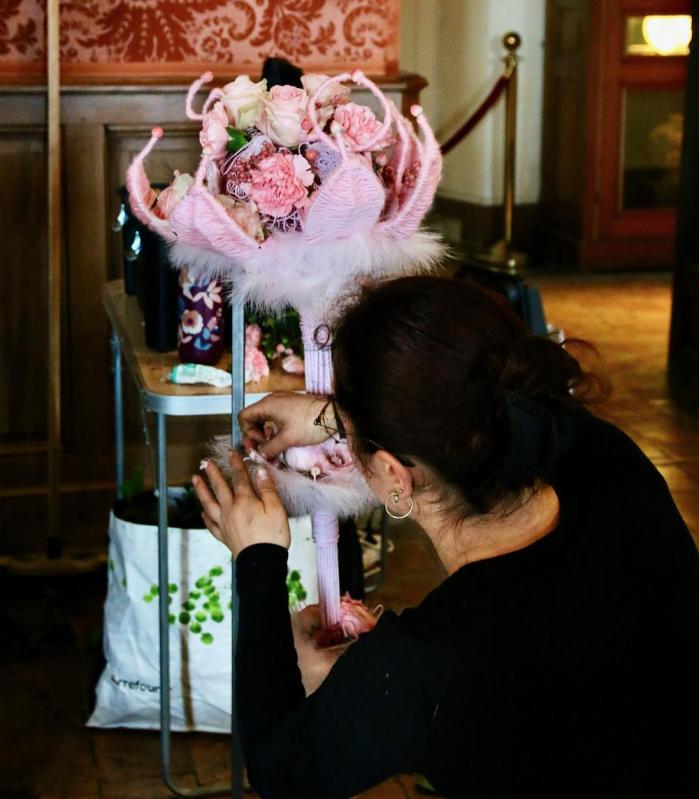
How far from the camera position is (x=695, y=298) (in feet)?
17.2

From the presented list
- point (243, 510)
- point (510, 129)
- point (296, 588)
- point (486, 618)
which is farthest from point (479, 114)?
point (486, 618)

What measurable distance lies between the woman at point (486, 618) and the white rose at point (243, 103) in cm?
52

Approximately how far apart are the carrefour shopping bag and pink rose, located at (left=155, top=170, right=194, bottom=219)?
81 centimetres

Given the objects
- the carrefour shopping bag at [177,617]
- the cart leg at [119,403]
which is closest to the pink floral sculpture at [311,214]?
the carrefour shopping bag at [177,617]

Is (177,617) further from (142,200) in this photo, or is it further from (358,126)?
(358,126)

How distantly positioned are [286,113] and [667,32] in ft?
18.9

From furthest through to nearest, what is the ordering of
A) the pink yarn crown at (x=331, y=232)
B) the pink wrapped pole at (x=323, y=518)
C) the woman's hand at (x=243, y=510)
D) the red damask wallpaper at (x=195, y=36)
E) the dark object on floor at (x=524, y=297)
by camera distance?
the red damask wallpaper at (x=195, y=36)
the dark object on floor at (x=524, y=297)
the pink wrapped pole at (x=323, y=518)
the pink yarn crown at (x=331, y=232)
the woman's hand at (x=243, y=510)

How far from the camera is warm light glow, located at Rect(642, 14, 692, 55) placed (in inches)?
273

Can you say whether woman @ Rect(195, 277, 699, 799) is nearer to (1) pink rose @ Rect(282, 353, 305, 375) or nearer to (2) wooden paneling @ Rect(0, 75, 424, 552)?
(1) pink rose @ Rect(282, 353, 305, 375)

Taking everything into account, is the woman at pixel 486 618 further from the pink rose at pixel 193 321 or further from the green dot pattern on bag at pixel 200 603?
the green dot pattern on bag at pixel 200 603

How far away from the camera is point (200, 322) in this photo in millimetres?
2150

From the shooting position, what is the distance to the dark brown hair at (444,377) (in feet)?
4.16

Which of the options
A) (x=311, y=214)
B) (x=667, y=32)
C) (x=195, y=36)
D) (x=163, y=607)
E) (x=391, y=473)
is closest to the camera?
(x=391, y=473)

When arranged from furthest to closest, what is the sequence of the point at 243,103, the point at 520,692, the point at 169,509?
the point at 169,509
the point at 243,103
the point at 520,692
